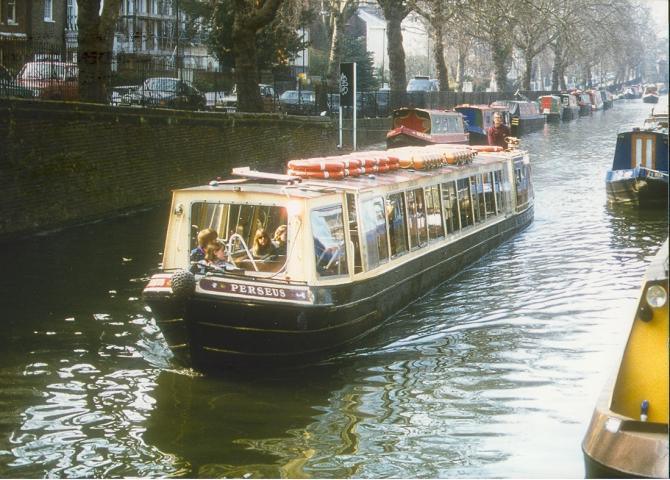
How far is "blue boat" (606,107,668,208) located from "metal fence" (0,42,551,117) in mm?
10796

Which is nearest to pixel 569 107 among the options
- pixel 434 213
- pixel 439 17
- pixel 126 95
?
pixel 439 17

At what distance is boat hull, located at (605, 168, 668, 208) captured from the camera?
28000 mm

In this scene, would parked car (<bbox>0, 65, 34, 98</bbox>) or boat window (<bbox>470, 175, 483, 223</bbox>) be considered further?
parked car (<bbox>0, 65, 34, 98</bbox>)

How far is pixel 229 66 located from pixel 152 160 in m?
16.7

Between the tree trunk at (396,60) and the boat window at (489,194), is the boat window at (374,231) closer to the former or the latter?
the boat window at (489,194)

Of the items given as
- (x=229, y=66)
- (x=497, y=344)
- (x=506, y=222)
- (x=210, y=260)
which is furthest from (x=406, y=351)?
(x=229, y=66)

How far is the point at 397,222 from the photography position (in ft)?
52.7

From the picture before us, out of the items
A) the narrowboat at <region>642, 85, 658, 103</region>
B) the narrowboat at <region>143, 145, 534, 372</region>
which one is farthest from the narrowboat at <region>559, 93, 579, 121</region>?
the narrowboat at <region>143, 145, 534, 372</region>

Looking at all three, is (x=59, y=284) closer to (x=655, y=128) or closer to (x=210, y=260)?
(x=210, y=260)

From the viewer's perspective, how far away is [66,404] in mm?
11734

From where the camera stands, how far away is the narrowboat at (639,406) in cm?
761

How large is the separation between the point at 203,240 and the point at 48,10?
149 feet

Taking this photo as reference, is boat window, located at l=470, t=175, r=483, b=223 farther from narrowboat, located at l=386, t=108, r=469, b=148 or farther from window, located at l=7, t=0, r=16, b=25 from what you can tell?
window, located at l=7, t=0, r=16, b=25

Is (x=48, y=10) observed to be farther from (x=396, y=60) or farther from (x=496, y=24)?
(x=496, y=24)
